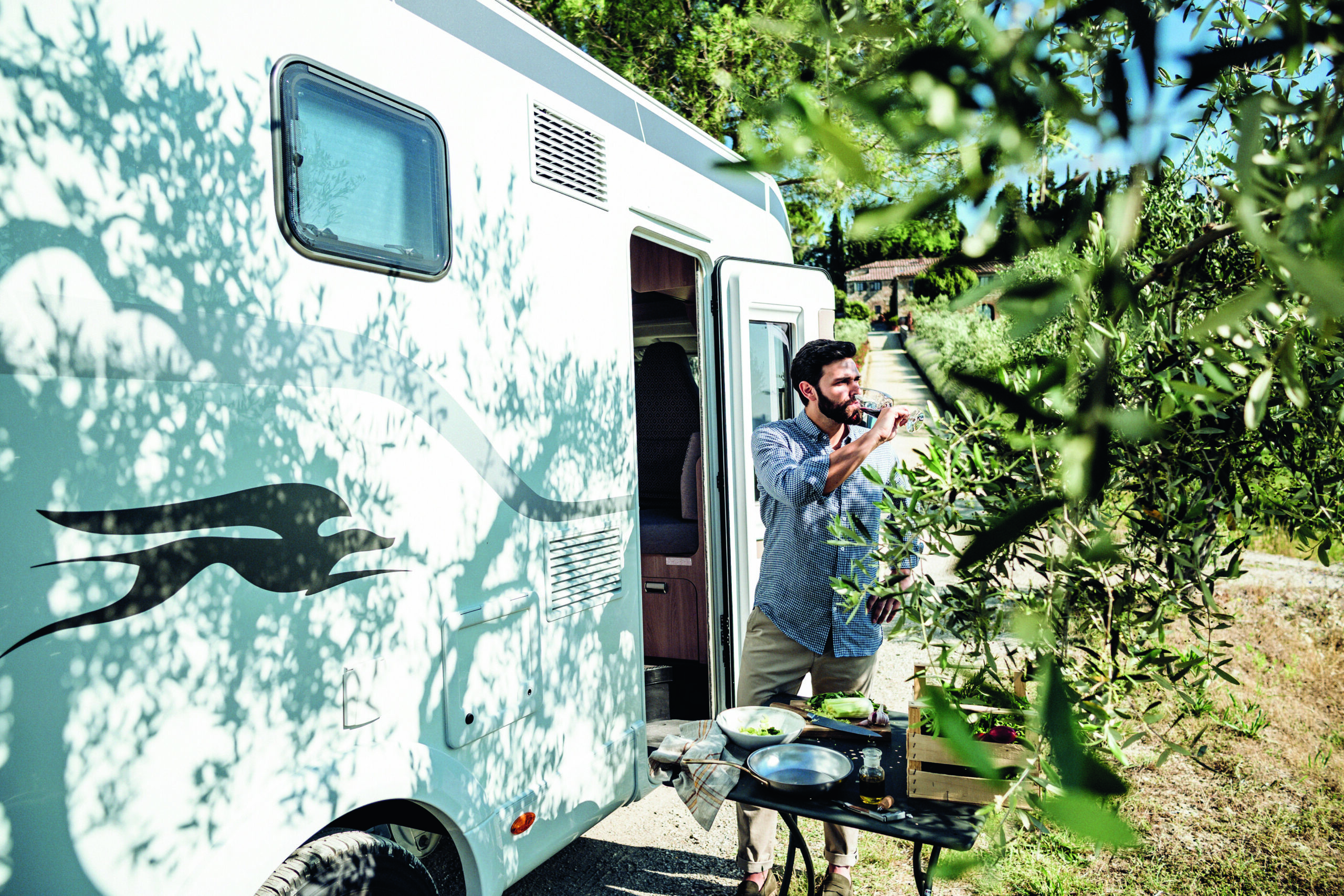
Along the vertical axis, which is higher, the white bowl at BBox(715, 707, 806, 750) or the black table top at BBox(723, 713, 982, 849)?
the white bowl at BBox(715, 707, 806, 750)

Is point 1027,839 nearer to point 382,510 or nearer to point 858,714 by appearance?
point 858,714

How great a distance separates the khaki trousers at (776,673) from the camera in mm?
3246

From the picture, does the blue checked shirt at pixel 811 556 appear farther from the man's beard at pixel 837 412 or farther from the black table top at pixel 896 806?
the black table top at pixel 896 806

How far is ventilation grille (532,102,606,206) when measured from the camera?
9.96ft

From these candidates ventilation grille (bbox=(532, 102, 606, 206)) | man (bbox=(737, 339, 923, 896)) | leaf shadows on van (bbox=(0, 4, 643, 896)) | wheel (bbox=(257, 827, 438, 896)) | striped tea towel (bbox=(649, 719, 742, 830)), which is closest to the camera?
leaf shadows on van (bbox=(0, 4, 643, 896))

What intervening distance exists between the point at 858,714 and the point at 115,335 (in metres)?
2.47

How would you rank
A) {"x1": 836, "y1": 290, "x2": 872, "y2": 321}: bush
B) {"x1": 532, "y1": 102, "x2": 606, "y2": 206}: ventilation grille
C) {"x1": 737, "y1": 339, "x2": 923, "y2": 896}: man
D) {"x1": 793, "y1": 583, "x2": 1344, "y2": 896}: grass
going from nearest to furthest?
{"x1": 532, "y1": 102, "x2": 606, "y2": 206}: ventilation grille, {"x1": 737, "y1": 339, "x2": 923, "y2": 896}: man, {"x1": 793, "y1": 583, "x2": 1344, "y2": 896}: grass, {"x1": 836, "y1": 290, "x2": 872, "y2": 321}: bush

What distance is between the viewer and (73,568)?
5.41 feet

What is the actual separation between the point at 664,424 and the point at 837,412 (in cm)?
245

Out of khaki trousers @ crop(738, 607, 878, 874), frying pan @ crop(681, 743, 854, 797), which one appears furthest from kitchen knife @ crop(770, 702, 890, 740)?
khaki trousers @ crop(738, 607, 878, 874)

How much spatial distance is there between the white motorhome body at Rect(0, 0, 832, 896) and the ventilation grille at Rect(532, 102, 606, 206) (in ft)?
0.05

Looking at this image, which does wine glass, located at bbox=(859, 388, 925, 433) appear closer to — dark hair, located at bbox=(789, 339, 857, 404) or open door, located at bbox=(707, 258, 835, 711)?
dark hair, located at bbox=(789, 339, 857, 404)

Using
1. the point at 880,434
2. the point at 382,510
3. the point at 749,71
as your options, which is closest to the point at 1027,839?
the point at 880,434

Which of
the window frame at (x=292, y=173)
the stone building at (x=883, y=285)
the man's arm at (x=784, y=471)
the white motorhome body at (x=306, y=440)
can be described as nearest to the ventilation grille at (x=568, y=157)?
the white motorhome body at (x=306, y=440)
